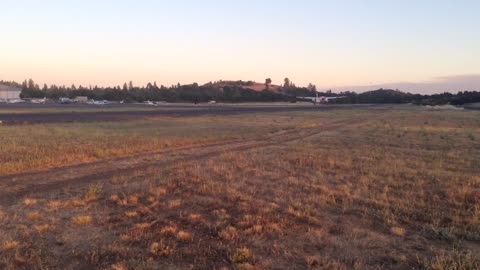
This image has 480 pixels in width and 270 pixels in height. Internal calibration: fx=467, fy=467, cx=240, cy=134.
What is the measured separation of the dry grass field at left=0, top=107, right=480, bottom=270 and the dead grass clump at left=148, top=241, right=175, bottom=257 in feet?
0.11

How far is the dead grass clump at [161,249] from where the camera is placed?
756 cm

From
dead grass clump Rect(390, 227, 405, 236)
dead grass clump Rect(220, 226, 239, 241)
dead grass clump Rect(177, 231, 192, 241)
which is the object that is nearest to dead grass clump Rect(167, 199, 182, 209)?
dead grass clump Rect(177, 231, 192, 241)

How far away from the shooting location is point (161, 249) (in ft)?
25.3

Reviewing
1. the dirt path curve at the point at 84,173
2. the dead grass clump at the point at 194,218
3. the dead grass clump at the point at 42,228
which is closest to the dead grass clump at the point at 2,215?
the dirt path curve at the point at 84,173

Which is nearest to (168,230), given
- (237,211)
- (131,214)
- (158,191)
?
(131,214)

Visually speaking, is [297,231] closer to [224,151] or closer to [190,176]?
[190,176]

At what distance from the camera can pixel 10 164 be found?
16797mm

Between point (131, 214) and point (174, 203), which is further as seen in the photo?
point (174, 203)

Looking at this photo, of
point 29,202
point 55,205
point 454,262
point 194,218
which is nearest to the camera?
point 454,262

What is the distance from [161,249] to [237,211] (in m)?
3.02

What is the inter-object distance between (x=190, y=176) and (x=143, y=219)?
18.0ft

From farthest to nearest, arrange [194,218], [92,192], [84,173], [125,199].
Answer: [84,173]
[92,192]
[125,199]
[194,218]

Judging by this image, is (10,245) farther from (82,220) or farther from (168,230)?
(168,230)

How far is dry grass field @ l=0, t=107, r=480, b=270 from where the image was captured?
750cm
